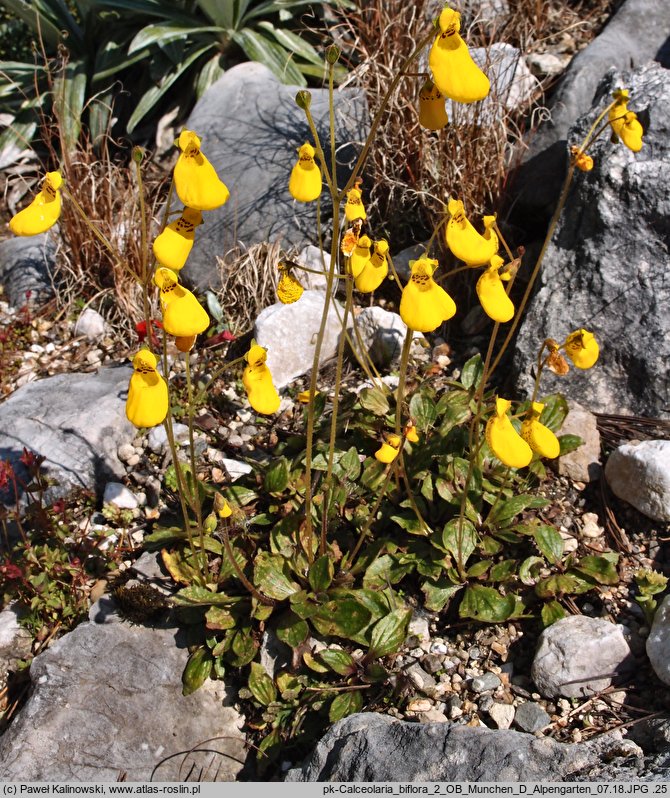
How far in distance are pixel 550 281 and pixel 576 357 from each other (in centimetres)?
110

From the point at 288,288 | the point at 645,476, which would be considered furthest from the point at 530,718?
the point at 288,288

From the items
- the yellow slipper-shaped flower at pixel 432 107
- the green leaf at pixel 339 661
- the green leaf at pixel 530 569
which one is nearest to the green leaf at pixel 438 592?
the green leaf at pixel 530 569

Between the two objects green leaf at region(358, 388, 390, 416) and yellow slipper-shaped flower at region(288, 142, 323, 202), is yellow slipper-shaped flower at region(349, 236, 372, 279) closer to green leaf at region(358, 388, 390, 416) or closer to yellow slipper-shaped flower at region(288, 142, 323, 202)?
yellow slipper-shaped flower at region(288, 142, 323, 202)

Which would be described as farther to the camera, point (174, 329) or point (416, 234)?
point (416, 234)

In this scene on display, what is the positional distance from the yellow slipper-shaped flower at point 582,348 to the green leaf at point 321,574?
101 centimetres

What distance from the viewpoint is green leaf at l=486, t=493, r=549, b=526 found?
2.59 m

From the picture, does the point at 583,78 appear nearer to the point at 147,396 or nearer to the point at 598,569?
the point at 598,569

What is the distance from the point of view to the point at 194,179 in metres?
1.78

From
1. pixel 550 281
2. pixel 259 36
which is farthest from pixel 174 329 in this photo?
pixel 259 36

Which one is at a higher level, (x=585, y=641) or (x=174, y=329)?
(x=174, y=329)

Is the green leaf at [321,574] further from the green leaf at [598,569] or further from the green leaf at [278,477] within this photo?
the green leaf at [598,569]

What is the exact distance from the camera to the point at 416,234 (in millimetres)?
3988

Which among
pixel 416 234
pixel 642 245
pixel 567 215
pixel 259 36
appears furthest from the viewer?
pixel 259 36

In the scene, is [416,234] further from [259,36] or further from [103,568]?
[103,568]
